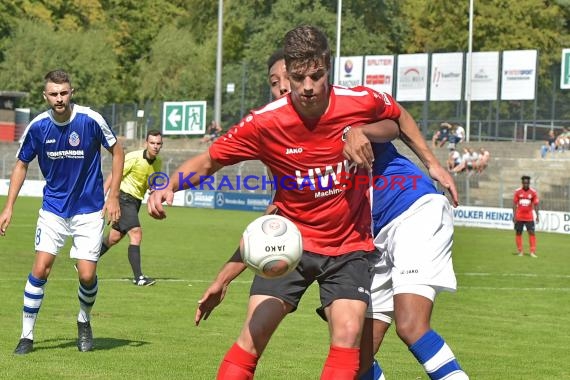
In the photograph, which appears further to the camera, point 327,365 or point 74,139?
point 74,139

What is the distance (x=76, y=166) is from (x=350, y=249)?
451cm

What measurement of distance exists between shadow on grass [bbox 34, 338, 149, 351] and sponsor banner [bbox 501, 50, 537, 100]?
44.3m

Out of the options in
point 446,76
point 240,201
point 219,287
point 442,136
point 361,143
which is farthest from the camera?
point 446,76

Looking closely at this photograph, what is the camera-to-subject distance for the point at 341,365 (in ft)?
21.6

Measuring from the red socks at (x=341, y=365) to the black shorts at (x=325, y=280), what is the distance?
1.07 feet

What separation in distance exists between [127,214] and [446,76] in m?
41.2

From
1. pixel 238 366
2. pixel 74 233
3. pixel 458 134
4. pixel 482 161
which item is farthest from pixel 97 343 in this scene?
pixel 458 134

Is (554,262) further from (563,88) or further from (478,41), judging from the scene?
(478,41)

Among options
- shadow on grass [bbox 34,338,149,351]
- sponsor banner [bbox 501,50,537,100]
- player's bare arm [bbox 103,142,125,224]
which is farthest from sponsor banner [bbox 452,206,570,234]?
player's bare arm [bbox 103,142,125,224]

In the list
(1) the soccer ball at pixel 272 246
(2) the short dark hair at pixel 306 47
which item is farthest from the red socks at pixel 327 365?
(2) the short dark hair at pixel 306 47

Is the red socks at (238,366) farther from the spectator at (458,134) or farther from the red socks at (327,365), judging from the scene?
the spectator at (458,134)

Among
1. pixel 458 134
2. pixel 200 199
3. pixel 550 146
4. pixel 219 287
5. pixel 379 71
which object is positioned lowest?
pixel 200 199
